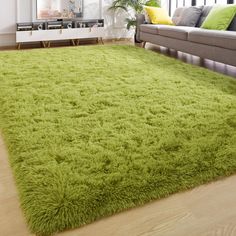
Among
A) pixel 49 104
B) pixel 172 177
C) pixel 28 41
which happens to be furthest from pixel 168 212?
pixel 28 41

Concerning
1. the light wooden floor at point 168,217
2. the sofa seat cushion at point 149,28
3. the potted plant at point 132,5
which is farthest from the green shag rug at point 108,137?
the potted plant at point 132,5

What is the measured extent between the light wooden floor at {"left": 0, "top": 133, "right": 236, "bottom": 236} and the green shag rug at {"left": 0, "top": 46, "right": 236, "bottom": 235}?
0.13 feet

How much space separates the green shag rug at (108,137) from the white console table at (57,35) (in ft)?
6.34

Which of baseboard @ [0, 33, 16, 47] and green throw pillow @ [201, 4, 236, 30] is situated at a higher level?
green throw pillow @ [201, 4, 236, 30]

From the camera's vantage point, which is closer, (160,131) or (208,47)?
(160,131)

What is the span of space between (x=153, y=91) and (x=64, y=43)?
3409mm

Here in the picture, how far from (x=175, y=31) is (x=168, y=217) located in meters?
3.30

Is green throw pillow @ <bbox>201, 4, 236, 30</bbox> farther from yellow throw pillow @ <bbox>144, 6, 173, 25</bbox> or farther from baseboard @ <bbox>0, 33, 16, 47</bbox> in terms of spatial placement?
baseboard @ <bbox>0, 33, 16, 47</bbox>

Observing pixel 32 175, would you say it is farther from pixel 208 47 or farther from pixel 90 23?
pixel 90 23

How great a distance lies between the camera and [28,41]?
4.96 meters

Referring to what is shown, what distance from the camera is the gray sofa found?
3.23 meters

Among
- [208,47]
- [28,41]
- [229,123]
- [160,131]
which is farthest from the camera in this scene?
[28,41]

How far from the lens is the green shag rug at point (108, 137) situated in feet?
4.07

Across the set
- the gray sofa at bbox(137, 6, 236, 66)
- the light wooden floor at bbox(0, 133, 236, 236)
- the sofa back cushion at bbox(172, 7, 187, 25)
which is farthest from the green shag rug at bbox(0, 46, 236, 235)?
the sofa back cushion at bbox(172, 7, 187, 25)
